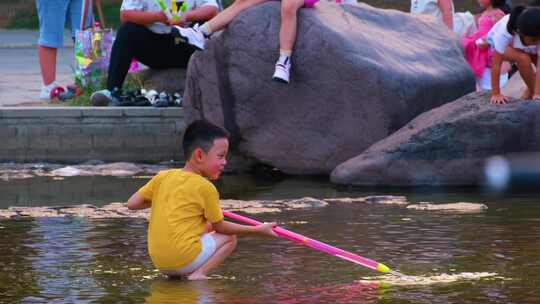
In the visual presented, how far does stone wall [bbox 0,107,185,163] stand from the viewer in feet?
38.9

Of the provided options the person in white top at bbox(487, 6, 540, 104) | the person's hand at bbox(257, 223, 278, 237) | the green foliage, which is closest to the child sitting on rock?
the person in white top at bbox(487, 6, 540, 104)

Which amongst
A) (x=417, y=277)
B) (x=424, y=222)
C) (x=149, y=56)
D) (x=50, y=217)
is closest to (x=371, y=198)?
(x=424, y=222)

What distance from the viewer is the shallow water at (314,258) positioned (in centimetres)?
634

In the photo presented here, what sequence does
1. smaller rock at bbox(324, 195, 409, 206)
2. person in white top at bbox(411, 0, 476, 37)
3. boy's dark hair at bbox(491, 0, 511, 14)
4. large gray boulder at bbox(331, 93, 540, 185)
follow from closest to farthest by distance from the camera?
1. smaller rock at bbox(324, 195, 409, 206)
2. large gray boulder at bbox(331, 93, 540, 185)
3. boy's dark hair at bbox(491, 0, 511, 14)
4. person in white top at bbox(411, 0, 476, 37)

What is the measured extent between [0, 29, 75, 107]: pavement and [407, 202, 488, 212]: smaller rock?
474 cm

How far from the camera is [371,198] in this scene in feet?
31.1

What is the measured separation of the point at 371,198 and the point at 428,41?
2959 millimetres

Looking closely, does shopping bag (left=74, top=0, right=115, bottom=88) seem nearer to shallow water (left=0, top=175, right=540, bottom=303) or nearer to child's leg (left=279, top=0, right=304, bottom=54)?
child's leg (left=279, top=0, right=304, bottom=54)

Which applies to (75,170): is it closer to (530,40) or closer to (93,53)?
(93,53)

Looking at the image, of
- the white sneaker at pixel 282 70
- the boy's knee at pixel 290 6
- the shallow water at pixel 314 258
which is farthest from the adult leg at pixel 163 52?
the shallow water at pixel 314 258

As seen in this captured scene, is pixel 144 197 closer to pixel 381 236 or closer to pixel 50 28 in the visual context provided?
pixel 381 236

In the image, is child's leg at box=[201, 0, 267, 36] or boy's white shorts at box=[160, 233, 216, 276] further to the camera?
child's leg at box=[201, 0, 267, 36]

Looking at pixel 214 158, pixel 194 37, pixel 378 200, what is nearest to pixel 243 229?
pixel 214 158

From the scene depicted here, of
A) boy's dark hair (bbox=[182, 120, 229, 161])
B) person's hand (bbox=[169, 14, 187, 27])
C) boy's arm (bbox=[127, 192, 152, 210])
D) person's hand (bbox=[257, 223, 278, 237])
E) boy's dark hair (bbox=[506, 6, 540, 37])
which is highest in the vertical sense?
boy's dark hair (bbox=[506, 6, 540, 37])
